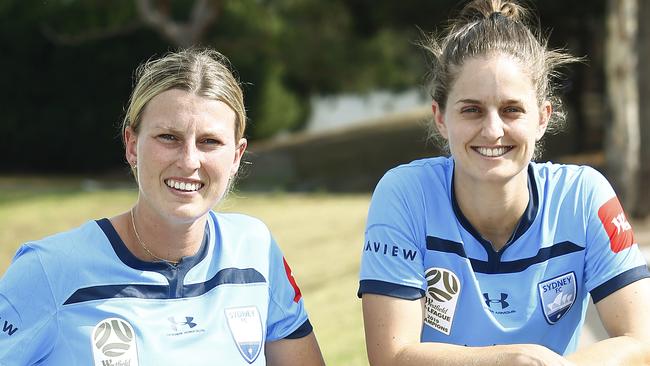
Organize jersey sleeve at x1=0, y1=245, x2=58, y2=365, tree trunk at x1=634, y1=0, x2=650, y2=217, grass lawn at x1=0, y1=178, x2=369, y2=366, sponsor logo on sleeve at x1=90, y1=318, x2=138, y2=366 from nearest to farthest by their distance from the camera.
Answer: jersey sleeve at x1=0, y1=245, x2=58, y2=365 < sponsor logo on sleeve at x1=90, y1=318, x2=138, y2=366 < grass lawn at x1=0, y1=178, x2=369, y2=366 < tree trunk at x1=634, y1=0, x2=650, y2=217

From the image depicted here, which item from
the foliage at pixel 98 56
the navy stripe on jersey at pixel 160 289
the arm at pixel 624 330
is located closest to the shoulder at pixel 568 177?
the arm at pixel 624 330

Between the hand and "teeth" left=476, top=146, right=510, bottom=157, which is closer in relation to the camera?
the hand

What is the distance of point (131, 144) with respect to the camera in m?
2.83

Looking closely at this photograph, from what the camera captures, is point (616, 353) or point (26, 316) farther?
point (616, 353)

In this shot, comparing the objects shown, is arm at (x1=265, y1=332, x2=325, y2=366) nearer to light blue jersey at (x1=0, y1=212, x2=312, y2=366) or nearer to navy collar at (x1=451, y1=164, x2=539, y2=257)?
light blue jersey at (x1=0, y1=212, x2=312, y2=366)

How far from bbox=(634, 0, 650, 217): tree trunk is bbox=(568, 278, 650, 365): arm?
1048cm

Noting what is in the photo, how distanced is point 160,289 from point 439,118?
104 cm

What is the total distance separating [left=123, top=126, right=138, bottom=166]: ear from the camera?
281cm

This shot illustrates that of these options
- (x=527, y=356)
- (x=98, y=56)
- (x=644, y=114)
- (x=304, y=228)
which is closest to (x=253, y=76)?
(x=98, y=56)

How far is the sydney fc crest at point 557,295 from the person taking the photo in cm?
303

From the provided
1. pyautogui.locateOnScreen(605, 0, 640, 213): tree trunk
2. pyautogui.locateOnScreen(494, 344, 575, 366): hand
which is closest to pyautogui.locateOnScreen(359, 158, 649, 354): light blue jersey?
pyautogui.locateOnScreen(494, 344, 575, 366): hand

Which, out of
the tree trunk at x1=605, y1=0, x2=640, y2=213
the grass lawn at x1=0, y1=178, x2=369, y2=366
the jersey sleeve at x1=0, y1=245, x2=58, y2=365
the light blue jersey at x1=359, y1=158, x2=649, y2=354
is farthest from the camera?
the tree trunk at x1=605, y1=0, x2=640, y2=213

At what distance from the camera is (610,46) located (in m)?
12.8

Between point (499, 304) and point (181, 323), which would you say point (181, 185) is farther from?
point (499, 304)
